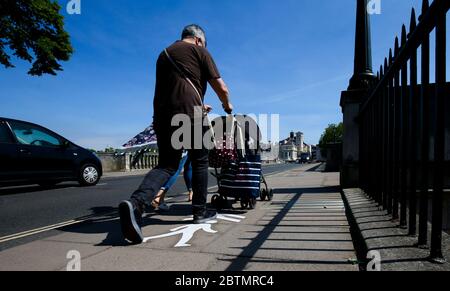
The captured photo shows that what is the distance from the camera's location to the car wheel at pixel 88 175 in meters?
8.90

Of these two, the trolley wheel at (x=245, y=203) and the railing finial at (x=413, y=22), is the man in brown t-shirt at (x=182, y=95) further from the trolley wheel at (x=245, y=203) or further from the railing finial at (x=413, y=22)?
the railing finial at (x=413, y=22)

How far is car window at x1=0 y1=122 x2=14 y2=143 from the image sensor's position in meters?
7.18

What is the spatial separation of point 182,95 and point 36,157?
6.00 metres

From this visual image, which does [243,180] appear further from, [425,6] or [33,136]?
[33,136]

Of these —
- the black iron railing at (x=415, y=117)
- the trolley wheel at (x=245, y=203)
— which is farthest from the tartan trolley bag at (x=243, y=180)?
the black iron railing at (x=415, y=117)

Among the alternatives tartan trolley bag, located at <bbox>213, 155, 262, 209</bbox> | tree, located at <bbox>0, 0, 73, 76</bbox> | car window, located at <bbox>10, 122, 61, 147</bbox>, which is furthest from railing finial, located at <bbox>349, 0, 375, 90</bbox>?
tree, located at <bbox>0, 0, 73, 76</bbox>

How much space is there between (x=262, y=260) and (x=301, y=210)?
2.22 metres

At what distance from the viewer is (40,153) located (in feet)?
25.3

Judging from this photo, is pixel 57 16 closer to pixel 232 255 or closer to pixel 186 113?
pixel 186 113

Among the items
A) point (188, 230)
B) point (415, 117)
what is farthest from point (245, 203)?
point (415, 117)

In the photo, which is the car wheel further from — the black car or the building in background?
the building in background

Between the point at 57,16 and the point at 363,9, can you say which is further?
the point at 57,16

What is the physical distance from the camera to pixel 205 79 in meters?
3.43

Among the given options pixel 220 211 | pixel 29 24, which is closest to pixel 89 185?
pixel 220 211
